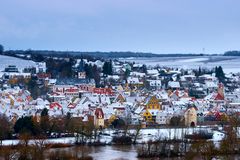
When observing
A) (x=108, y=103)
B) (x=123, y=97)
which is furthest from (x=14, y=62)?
(x=108, y=103)

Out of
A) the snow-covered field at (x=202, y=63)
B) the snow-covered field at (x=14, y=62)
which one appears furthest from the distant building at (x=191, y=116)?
the snow-covered field at (x=202, y=63)

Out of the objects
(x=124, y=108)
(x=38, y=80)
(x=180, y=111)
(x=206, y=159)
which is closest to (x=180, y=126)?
(x=180, y=111)

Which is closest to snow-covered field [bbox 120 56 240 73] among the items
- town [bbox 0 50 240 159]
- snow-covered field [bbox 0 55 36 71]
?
town [bbox 0 50 240 159]

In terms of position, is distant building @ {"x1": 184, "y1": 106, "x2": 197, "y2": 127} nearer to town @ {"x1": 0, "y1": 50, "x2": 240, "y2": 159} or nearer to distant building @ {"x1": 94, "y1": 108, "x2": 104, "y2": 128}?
town @ {"x1": 0, "y1": 50, "x2": 240, "y2": 159}

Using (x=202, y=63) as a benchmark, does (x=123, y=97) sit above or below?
above

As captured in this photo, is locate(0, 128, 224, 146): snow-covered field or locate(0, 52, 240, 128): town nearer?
locate(0, 128, 224, 146): snow-covered field

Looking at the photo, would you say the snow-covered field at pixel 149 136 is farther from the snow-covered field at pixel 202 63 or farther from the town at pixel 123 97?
the snow-covered field at pixel 202 63

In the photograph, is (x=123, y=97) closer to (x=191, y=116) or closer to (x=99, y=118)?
(x=191, y=116)

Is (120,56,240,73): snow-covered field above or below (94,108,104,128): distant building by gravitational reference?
below

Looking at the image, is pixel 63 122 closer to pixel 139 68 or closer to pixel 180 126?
pixel 180 126
